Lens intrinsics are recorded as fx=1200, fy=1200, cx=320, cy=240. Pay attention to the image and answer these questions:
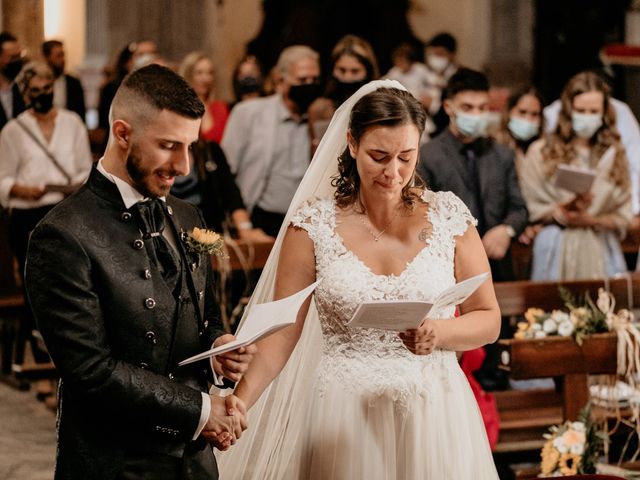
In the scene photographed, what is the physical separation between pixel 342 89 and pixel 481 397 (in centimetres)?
243

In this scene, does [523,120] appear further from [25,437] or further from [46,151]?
[25,437]

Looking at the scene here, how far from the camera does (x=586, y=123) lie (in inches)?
277

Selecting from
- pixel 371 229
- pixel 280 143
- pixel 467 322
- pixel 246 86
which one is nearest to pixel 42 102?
pixel 280 143

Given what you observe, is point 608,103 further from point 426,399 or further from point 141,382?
point 141,382

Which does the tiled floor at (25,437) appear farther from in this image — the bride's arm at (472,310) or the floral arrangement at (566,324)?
the bride's arm at (472,310)

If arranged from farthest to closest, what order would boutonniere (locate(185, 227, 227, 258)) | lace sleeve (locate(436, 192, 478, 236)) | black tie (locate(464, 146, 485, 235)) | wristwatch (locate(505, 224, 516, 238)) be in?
1. wristwatch (locate(505, 224, 516, 238))
2. black tie (locate(464, 146, 485, 235))
3. lace sleeve (locate(436, 192, 478, 236))
4. boutonniere (locate(185, 227, 227, 258))

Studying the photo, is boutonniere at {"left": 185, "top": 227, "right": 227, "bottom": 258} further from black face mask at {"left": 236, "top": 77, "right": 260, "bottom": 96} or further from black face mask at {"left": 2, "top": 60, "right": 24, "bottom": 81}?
black face mask at {"left": 236, "top": 77, "right": 260, "bottom": 96}

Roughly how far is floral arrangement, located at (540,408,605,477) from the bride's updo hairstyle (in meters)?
1.96

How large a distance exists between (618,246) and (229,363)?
15.0 ft

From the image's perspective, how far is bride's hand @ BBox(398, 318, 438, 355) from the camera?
10.7ft

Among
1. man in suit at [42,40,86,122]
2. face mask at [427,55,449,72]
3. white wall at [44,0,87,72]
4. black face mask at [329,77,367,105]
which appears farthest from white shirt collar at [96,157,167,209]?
face mask at [427,55,449,72]

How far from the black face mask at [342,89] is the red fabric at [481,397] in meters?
2.22

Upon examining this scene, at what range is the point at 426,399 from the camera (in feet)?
11.5

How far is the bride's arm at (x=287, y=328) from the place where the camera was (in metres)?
3.44
